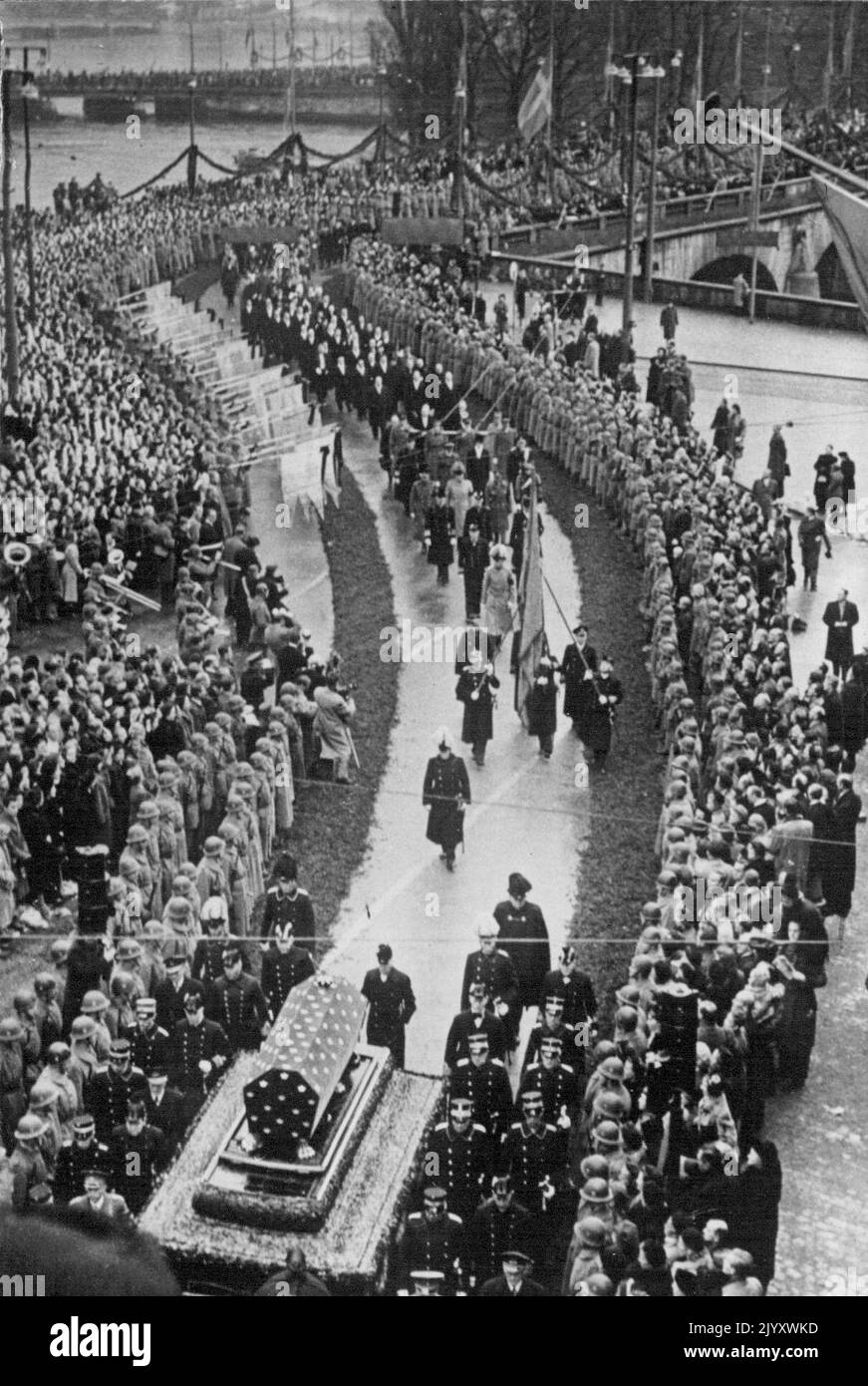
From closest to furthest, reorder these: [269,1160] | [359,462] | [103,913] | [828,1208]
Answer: [269,1160] < [828,1208] < [103,913] < [359,462]

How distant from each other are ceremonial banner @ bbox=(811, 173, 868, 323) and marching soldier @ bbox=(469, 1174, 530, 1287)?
4.93 meters

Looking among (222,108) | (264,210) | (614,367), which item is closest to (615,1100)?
(614,367)

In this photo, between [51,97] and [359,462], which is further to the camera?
[51,97]

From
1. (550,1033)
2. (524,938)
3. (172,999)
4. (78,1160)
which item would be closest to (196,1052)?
(172,999)

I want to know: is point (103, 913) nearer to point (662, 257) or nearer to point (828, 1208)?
point (828, 1208)

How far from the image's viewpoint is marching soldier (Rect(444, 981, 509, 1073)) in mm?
11664

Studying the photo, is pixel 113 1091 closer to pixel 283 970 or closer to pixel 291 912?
pixel 283 970

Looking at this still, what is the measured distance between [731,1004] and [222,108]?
4163cm

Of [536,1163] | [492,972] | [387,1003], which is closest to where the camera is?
[536,1163]

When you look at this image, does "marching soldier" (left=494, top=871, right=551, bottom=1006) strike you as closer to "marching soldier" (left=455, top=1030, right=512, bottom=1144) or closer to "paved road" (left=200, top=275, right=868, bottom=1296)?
"paved road" (left=200, top=275, right=868, bottom=1296)

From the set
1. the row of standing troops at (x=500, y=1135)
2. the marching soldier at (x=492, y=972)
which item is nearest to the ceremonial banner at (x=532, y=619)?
the row of standing troops at (x=500, y=1135)

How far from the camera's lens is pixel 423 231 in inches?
1607

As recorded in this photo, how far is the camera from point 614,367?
107ft

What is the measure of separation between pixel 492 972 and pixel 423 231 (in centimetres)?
3046
